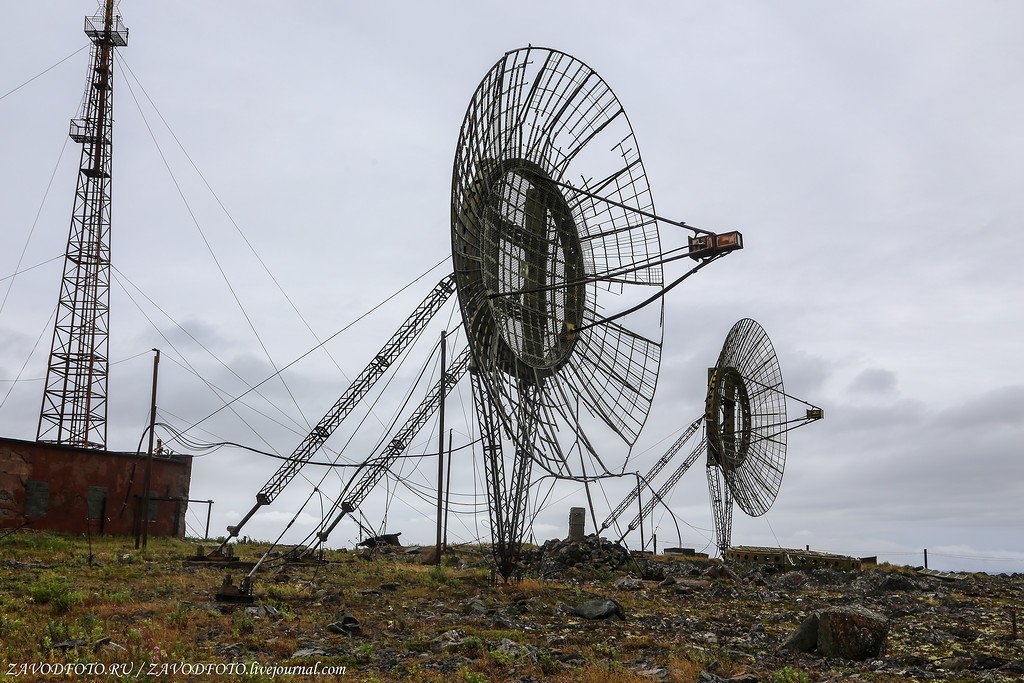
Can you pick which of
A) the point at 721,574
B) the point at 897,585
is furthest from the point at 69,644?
the point at 897,585

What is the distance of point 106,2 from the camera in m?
56.2

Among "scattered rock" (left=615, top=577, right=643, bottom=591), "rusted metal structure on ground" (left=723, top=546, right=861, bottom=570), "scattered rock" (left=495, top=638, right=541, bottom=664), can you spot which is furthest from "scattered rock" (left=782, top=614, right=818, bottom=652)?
"rusted metal structure on ground" (left=723, top=546, right=861, bottom=570)

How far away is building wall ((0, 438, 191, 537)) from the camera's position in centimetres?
3838

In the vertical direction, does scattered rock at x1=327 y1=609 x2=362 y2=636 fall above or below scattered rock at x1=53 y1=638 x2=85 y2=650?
above

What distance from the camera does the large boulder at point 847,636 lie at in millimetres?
16984

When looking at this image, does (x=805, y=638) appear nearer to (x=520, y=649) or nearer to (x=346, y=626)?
(x=520, y=649)

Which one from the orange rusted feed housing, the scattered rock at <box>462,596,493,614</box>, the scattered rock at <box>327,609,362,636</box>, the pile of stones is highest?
the orange rusted feed housing

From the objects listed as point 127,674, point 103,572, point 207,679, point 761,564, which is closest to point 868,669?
point 207,679

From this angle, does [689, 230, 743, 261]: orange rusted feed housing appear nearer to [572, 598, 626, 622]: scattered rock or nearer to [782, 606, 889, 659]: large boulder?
[782, 606, 889, 659]: large boulder

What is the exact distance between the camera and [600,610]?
69.8ft

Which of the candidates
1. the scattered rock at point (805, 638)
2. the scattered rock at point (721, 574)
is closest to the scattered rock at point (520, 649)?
the scattered rock at point (805, 638)

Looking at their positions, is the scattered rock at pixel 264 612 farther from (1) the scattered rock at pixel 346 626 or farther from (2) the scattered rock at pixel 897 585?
(2) the scattered rock at pixel 897 585

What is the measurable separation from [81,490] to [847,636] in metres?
35.3

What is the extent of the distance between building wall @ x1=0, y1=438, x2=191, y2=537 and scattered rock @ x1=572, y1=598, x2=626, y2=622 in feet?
87.2
